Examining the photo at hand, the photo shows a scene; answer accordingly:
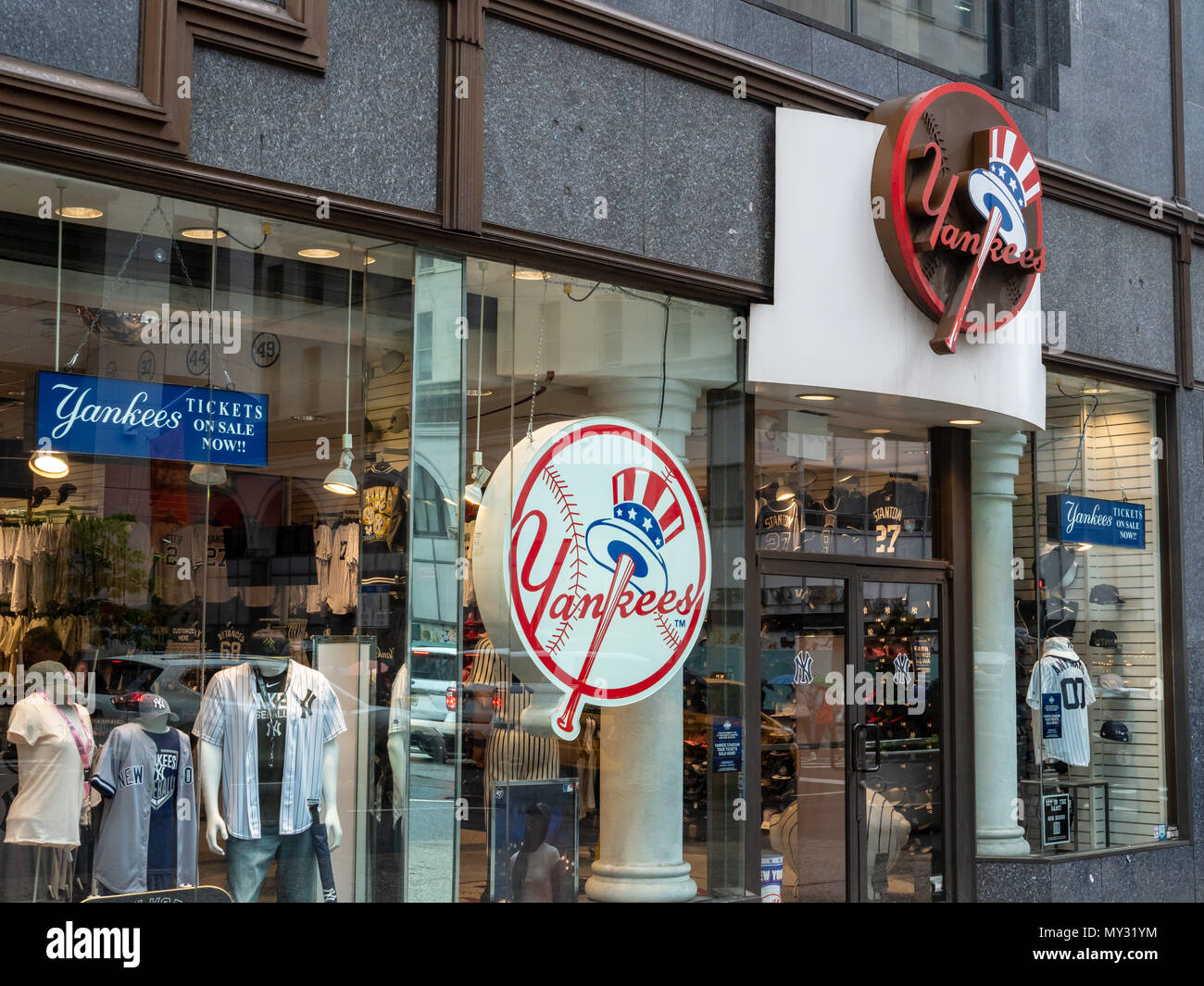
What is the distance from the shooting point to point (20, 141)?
4.92 meters

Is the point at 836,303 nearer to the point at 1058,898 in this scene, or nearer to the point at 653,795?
the point at 653,795

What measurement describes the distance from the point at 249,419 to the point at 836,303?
3422mm

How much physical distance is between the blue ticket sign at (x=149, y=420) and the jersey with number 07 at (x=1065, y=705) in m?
5.85

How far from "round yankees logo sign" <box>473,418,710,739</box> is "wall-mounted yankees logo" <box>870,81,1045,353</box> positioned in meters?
1.87

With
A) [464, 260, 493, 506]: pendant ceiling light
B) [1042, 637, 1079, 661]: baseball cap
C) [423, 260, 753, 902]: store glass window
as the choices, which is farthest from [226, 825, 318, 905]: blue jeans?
[1042, 637, 1079, 661]: baseball cap

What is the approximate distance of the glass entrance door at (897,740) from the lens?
27.3 feet

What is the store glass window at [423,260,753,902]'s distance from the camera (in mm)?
6340

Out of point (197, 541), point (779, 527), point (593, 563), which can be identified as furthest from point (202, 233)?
point (779, 527)

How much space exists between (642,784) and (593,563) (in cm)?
123

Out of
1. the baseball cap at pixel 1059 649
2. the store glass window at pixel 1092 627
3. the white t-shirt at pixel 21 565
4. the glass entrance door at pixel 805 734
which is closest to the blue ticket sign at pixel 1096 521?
the store glass window at pixel 1092 627

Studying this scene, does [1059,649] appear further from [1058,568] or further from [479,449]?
[479,449]

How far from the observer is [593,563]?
6840 millimetres

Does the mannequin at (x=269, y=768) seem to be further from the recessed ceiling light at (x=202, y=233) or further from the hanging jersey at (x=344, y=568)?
the recessed ceiling light at (x=202, y=233)

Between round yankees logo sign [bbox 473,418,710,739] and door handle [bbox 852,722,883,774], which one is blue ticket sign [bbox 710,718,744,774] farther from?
door handle [bbox 852,722,883,774]
